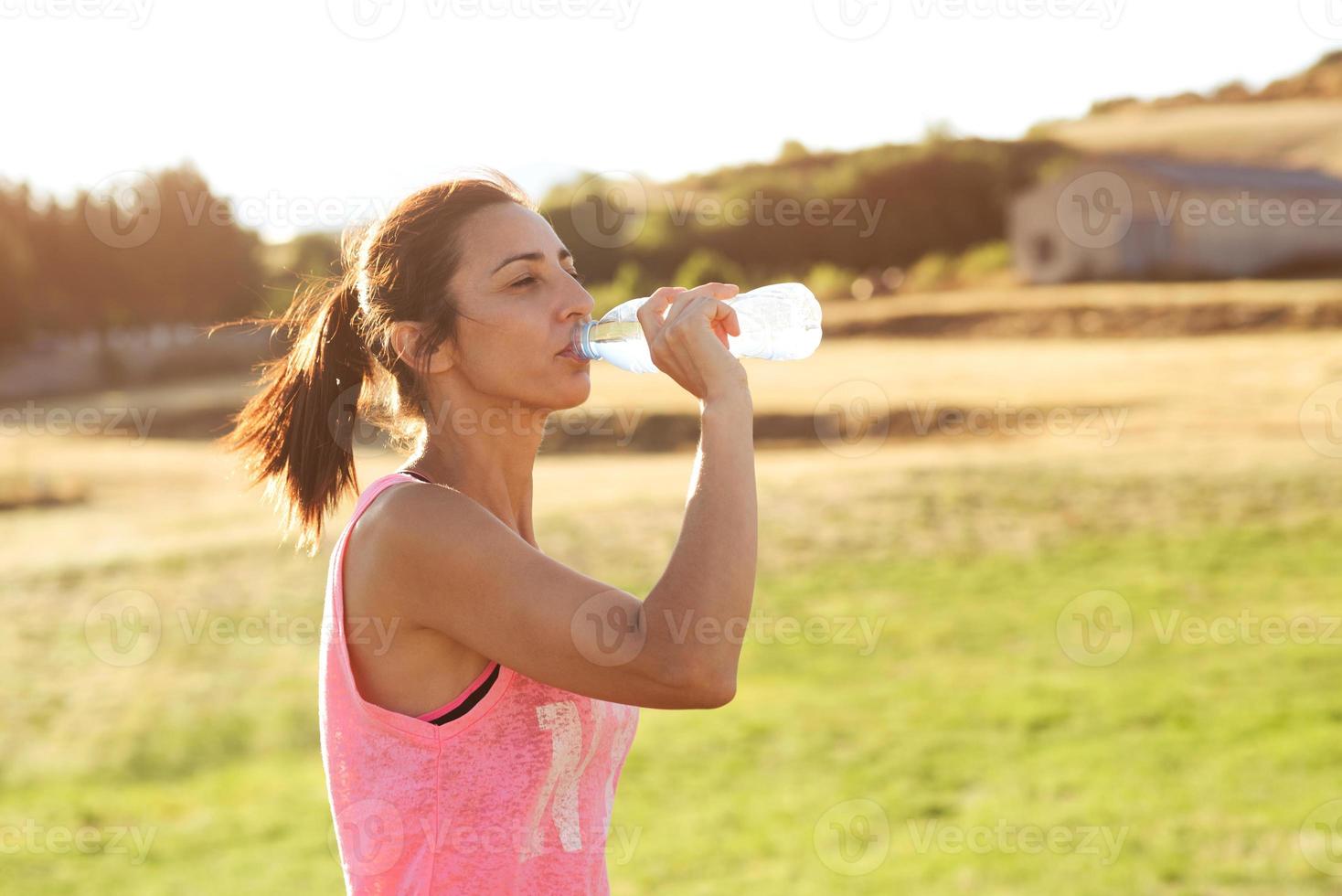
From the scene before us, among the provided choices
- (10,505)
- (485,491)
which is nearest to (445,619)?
(485,491)

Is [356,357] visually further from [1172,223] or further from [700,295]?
[1172,223]

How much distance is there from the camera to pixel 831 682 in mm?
10180

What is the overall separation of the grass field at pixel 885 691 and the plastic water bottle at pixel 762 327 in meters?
4.20

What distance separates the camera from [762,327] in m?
3.12
